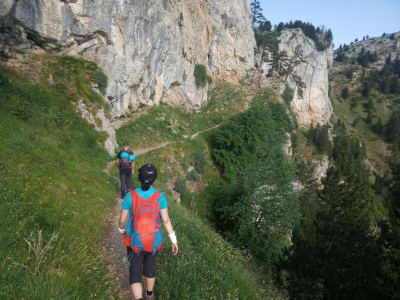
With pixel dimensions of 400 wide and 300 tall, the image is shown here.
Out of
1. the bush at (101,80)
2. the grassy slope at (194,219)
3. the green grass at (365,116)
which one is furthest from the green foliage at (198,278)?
the green grass at (365,116)

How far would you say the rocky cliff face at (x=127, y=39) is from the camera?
1711 cm

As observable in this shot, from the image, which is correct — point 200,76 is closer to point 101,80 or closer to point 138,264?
point 101,80

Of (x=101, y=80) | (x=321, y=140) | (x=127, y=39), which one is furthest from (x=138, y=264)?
(x=321, y=140)

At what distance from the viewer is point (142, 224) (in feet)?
12.6

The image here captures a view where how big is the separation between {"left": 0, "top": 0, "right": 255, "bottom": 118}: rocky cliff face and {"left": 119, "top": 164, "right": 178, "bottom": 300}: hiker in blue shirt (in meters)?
17.7

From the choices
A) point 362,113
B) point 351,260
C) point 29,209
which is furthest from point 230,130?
point 362,113

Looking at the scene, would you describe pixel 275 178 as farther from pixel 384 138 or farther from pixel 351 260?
pixel 384 138

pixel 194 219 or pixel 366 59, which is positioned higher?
pixel 366 59

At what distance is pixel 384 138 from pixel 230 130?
265 feet

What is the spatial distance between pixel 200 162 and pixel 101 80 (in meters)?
11.8

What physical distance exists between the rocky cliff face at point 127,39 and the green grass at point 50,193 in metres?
4.25

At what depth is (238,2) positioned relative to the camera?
55.8 metres

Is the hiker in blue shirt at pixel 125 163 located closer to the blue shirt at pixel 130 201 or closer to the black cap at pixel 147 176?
the blue shirt at pixel 130 201

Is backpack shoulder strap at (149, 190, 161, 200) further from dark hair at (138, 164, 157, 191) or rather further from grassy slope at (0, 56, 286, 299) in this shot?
grassy slope at (0, 56, 286, 299)
